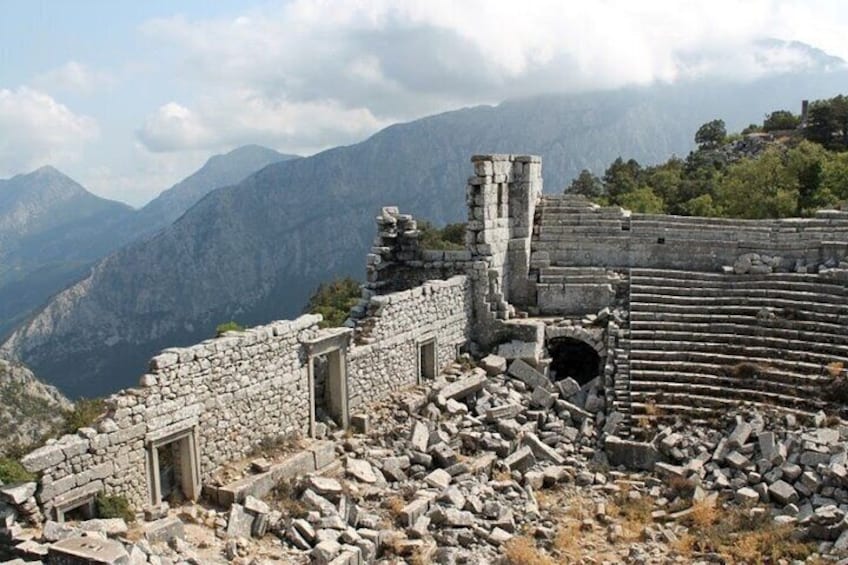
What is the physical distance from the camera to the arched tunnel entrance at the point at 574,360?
67.8 feet

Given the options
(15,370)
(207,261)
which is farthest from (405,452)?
(207,261)

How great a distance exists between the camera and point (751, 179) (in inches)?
1406

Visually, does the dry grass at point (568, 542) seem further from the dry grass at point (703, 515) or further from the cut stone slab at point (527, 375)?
the cut stone slab at point (527, 375)

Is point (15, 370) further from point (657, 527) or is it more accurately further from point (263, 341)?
point (657, 527)

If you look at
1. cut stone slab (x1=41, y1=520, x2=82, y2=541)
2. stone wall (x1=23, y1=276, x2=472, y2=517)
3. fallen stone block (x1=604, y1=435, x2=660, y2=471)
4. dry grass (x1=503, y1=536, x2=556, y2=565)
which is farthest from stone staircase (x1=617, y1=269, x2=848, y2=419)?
cut stone slab (x1=41, y1=520, x2=82, y2=541)

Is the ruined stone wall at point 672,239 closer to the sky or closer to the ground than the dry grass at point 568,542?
closer to the sky

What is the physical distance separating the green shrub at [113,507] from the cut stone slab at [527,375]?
958 centimetres

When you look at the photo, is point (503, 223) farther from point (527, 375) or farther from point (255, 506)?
point (255, 506)

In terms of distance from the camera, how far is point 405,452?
15148 millimetres

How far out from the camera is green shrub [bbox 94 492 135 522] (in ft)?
37.0

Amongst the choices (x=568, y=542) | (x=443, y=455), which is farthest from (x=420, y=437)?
(x=568, y=542)

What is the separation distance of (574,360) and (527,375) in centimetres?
280

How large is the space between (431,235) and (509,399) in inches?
1321

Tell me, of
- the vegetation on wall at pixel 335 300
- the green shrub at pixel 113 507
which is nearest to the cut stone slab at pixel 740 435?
the green shrub at pixel 113 507
